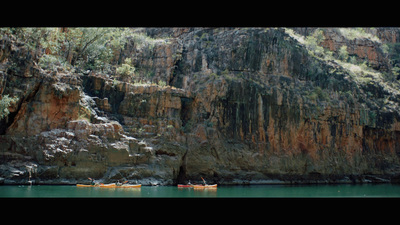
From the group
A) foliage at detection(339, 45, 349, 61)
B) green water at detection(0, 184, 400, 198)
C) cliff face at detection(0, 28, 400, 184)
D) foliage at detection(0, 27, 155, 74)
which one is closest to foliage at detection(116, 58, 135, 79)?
foliage at detection(0, 27, 155, 74)

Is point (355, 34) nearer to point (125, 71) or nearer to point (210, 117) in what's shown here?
point (210, 117)

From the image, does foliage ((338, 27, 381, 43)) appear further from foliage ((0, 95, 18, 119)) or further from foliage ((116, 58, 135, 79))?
foliage ((0, 95, 18, 119))

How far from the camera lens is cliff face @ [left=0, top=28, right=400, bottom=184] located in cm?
3157

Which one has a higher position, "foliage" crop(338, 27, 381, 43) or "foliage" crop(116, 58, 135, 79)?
"foliage" crop(338, 27, 381, 43)

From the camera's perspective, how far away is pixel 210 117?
38.7 meters

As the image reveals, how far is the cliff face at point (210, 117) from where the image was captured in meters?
31.6

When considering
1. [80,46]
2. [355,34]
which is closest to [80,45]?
[80,46]

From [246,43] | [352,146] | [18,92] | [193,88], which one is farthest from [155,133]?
[352,146]

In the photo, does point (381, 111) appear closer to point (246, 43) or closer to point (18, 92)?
point (246, 43)

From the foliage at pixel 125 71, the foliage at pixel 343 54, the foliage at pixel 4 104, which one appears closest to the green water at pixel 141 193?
the foliage at pixel 4 104

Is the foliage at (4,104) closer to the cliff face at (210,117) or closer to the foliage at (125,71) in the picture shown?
the cliff face at (210,117)

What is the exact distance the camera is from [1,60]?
28.9 m

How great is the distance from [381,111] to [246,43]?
777 inches
